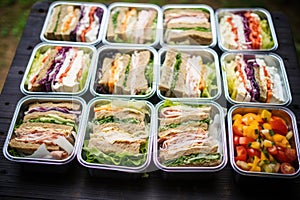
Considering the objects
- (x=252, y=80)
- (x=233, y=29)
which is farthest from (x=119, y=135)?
(x=233, y=29)

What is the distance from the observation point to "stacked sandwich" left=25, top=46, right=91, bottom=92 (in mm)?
2420

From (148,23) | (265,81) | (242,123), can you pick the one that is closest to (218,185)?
(242,123)

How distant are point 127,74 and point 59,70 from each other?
0.44 m

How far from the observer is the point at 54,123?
7.39 ft

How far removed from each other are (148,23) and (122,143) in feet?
3.42

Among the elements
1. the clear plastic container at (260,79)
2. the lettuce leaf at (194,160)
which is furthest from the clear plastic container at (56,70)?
the clear plastic container at (260,79)

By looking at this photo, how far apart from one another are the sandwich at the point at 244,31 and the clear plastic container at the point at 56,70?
94 centimetres

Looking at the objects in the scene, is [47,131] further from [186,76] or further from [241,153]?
[241,153]

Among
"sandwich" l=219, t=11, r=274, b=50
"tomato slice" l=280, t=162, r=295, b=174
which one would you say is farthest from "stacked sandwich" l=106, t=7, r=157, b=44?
"tomato slice" l=280, t=162, r=295, b=174

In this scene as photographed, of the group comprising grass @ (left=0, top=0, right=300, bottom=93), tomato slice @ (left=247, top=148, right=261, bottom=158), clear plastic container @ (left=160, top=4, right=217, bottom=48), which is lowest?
grass @ (left=0, top=0, right=300, bottom=93)

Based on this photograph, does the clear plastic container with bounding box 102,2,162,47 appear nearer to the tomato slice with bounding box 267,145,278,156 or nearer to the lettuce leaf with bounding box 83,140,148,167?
the lettuce leaf with bounding box 83,140,148,167

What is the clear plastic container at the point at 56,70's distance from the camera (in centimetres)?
241

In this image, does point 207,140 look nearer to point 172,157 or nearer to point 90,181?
point 172,157

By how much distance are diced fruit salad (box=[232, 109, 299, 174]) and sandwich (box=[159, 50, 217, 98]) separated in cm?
29
